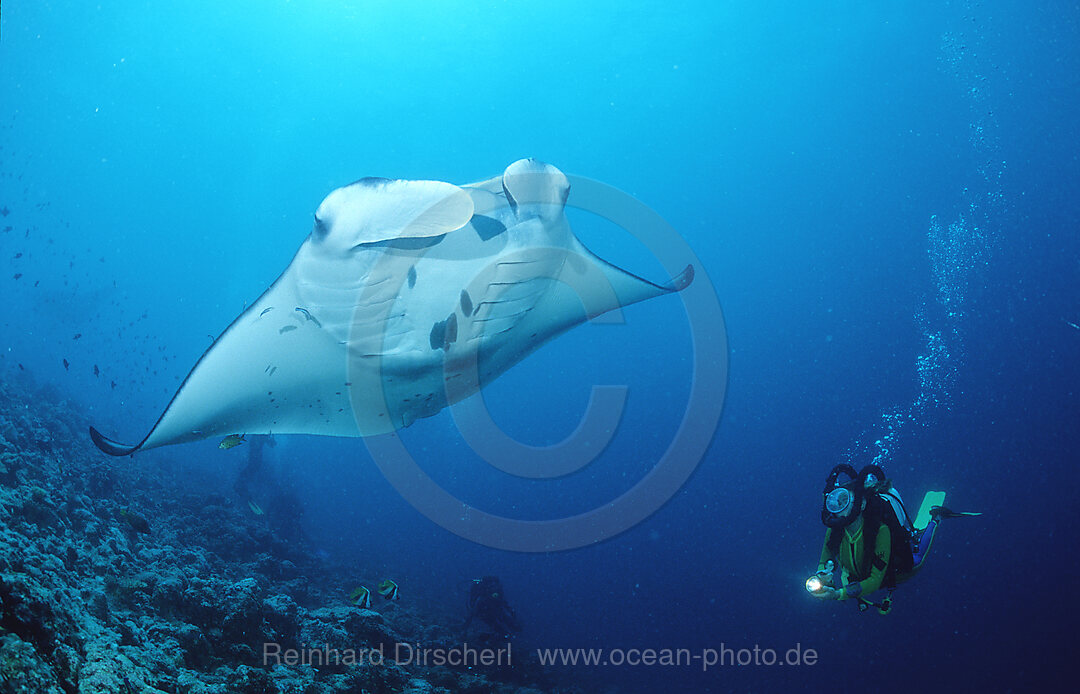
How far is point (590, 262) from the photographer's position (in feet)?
10.4

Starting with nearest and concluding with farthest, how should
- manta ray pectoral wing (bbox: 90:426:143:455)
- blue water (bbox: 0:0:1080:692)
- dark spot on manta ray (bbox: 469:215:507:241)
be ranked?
dark spot on manta ray (bbox: 469:215:507:241)
manta ray pectoral wing (bbox: 90:426:143:455)
blue water (bbox: 0:0:1080:692)

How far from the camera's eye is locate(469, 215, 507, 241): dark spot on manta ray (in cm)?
232

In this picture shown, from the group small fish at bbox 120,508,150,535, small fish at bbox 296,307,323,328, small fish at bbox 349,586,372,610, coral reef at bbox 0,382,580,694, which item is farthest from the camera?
small fish at bbox 349,586,372,610

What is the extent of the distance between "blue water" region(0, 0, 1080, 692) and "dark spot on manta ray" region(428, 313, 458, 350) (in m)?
10.7

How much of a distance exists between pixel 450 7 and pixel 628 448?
127ft

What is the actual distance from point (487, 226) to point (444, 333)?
0.67 meters

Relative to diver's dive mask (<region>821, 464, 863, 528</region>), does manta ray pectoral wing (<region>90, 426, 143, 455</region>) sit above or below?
below

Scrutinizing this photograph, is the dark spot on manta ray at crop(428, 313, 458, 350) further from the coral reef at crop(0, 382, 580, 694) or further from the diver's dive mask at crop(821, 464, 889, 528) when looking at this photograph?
the diver's dive mask at crop(821, 464, 889, 528)

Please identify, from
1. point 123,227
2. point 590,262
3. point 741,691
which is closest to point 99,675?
point 590,262

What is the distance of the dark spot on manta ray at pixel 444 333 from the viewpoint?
2662mm

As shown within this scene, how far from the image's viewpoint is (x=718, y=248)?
45.9 metres

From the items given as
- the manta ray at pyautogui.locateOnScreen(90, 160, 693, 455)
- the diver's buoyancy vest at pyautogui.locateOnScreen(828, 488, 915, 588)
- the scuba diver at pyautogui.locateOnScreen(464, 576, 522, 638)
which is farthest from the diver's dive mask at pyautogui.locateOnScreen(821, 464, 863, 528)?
the scuba diver at pyautogui.locateOnScreen(464, 576, 522, 638)

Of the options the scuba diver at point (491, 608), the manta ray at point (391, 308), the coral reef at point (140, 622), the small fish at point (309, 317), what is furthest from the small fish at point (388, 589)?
the scuba diver at point (491, 608)

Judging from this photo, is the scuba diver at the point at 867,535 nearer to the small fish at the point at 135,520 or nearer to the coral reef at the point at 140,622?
the coral reef at the point at 140,622
